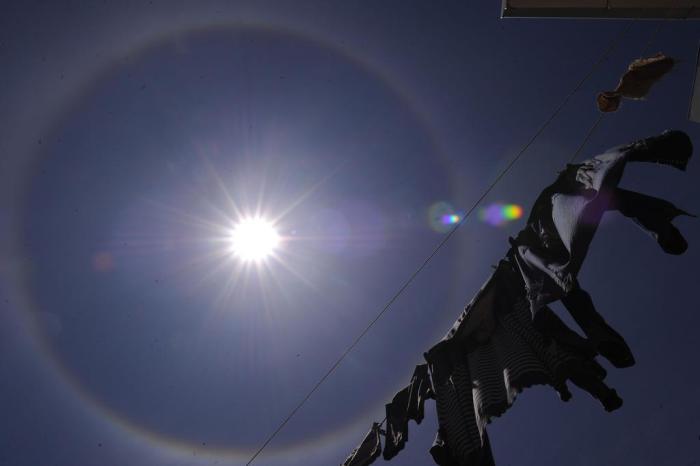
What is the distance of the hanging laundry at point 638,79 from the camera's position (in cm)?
430

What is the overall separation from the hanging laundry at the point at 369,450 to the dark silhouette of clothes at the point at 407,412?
Result: 241 millimetres

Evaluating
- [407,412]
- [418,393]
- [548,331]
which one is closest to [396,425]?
[407,412]

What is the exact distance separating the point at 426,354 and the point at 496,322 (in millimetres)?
734

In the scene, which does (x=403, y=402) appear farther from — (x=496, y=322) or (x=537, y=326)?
(x=537, y=326)

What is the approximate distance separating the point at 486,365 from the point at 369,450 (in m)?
1.79

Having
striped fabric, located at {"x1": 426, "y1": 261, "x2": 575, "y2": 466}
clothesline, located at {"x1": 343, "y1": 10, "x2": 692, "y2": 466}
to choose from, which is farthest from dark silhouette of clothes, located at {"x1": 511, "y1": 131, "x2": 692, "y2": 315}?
striped fabric, located at {"x1": 426, "y1": 261, "x2": 575, "y2": 466}

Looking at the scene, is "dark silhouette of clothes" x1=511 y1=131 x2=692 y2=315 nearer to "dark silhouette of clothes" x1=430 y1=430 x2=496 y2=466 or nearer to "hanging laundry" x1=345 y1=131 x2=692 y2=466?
"hanging laundry" x1=345 y1=131 x2=692 y2=466

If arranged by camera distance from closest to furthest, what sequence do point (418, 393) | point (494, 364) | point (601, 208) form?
point (601, 208) < point (494, 364) < point (418, 393)

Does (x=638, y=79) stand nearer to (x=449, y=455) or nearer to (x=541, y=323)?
(x=541, y=323)

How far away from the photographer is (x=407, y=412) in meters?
4.29

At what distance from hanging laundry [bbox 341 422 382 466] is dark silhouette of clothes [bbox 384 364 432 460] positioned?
24 cm

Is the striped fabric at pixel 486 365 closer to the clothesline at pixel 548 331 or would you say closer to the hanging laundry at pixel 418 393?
the clothesline at pixel 548 331

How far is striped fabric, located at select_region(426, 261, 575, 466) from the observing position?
3145 millimetres

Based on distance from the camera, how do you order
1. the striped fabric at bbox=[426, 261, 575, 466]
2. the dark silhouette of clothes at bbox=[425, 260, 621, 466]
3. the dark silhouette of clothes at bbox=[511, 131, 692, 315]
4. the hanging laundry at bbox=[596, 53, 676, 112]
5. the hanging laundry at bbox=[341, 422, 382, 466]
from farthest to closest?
the hanging laundry at bbox=[341, 422, 382, 466], the hanging laundry at bbox=[596, 53, 676, 112], the striped fabric at bbox=[426, 261, 575, 466], the dark silhouette of clothes at bbox=[425, 260, 621, 466], the dark silhouette of clothes at bbox=[511, 131, 692, 315]
